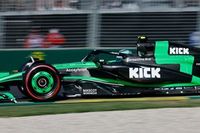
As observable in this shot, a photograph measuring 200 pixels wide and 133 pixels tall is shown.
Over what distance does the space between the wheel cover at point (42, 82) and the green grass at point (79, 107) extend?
46 centimetres

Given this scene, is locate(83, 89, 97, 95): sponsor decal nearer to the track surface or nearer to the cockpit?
the cockpit

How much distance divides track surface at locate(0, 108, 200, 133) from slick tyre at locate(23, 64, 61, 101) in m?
1.96

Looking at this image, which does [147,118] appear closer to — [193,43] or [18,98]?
[18,98]

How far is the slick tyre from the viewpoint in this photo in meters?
10.0

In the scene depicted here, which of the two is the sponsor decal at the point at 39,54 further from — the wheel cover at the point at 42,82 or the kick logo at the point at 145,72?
the kick logo at the point at 145,72

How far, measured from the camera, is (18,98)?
10570 mm

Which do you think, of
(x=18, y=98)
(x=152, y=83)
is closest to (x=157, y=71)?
(x=152, y=83)

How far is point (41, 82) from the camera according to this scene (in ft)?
33.2

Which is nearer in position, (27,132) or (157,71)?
(27,132)

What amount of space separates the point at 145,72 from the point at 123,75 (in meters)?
0.41

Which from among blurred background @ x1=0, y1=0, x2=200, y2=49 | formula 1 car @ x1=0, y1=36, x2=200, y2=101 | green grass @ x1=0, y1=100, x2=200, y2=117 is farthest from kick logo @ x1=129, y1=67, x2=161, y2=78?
blurred background @ x1=0, y1=0, x2=200, y2=49

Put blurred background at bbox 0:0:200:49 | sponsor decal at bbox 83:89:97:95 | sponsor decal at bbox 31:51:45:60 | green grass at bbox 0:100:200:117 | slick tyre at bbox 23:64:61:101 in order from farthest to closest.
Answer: blurred background at bbox 0:0:200:49 < sponsor decal at bbox 31:51:45:60 < sponsor decal at bbox 83:89:97:95 < slick tyre at bbox 23:64:61:101 < green grass at bbox 0:100:200:117

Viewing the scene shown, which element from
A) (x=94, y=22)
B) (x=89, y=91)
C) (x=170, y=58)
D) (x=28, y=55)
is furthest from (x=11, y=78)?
(x=94, y=22)

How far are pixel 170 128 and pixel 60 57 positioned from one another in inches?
252
